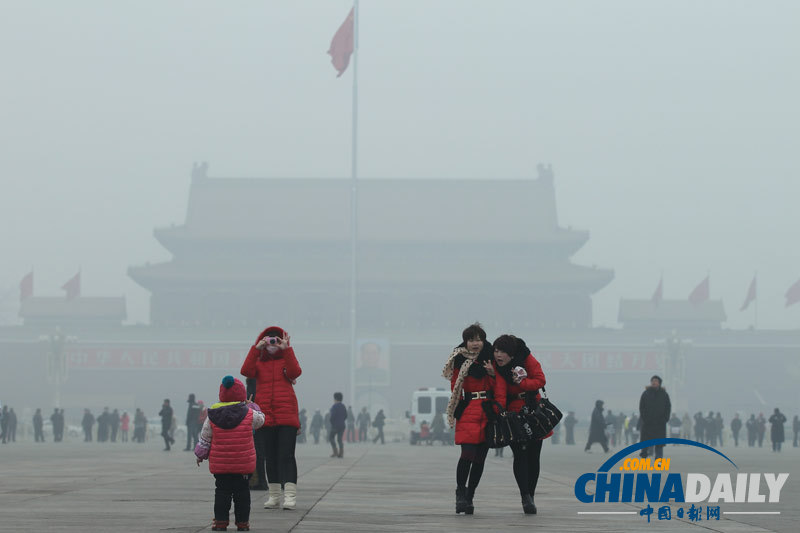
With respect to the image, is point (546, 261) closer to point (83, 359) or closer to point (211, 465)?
point (83, 359)

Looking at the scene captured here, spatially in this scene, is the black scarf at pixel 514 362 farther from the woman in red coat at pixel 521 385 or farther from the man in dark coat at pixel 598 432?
the man in dark coat at pixel 598 432

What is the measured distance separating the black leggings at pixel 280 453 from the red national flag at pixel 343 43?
3373 centimetres

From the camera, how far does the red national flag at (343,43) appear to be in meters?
42.7

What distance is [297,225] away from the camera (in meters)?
70.7

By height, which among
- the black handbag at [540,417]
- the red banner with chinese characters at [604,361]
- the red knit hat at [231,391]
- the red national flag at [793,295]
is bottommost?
the black handbag at [540,417]

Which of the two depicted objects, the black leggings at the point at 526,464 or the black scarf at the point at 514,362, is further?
the black leggings at the point at 526,464

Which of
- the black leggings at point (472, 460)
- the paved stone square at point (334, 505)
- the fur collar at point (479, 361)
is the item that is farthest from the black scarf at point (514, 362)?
the paved stone square at point (334, 505)

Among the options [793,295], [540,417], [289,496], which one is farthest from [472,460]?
[793,295]

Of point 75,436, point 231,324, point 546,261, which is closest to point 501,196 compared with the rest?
point 546,261

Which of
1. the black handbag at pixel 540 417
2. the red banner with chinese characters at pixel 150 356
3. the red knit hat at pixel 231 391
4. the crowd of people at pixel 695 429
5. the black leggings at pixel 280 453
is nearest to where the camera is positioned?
the red knit hat at pixel 231 391

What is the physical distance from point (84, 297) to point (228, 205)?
8968 millimetres

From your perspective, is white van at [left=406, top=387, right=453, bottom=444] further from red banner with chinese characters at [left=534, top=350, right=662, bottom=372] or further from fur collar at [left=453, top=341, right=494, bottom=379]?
fur collar at [left=453, top=341, right=494, bottom=379]

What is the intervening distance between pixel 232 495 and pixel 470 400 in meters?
1.93

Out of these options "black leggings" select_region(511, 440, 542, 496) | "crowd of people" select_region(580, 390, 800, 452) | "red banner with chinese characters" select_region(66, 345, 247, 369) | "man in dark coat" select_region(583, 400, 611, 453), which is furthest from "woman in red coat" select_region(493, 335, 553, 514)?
"red banner with chinese characters" select_region(66, 345, 247, 369)
